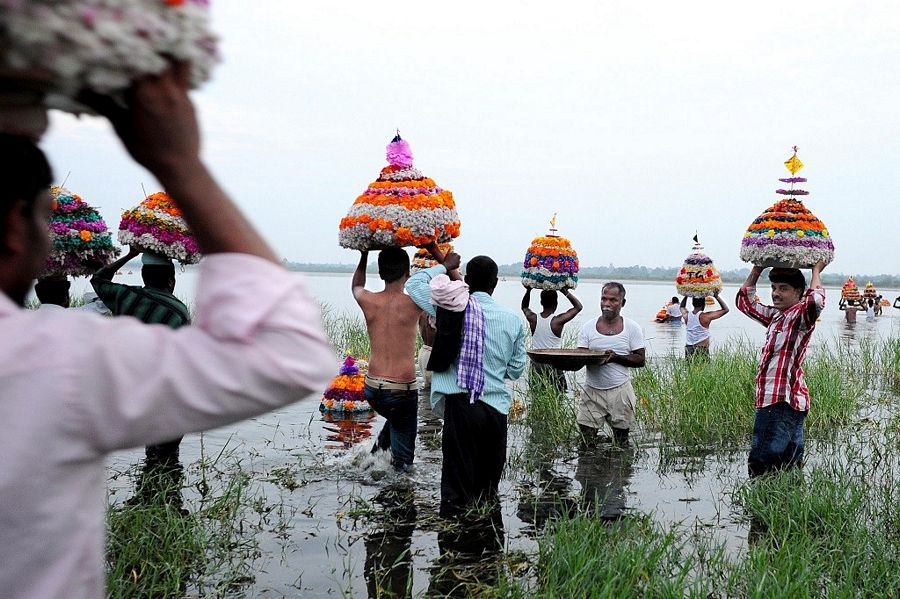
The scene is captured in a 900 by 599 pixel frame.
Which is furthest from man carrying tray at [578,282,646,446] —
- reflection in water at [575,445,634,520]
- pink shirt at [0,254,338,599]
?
pink shirt at [0,254,338,599]

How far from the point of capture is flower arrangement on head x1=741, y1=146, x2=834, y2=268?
6039mm

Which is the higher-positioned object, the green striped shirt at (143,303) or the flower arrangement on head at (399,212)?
the flower arrangement on head at (399,212)

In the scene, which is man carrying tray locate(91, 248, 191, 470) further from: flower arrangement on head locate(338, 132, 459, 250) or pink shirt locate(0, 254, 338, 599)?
pink shirt locate(0, 254, 338, 599)

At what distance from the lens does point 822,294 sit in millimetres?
5594

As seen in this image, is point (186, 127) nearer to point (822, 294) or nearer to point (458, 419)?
point (458, 419)

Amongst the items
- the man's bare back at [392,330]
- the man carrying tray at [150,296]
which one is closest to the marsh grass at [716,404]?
the man's bare back at [392,330]

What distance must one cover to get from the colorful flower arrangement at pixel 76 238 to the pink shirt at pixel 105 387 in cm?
587

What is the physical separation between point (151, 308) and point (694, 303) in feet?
38.7

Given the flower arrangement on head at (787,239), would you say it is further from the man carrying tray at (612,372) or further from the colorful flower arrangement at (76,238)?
the colorful flower arrangement at (76,238)

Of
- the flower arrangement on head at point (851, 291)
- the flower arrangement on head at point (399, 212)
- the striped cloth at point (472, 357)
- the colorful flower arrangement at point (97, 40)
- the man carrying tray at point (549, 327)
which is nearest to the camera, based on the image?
the colorful flower arrangement at point (97, 40)

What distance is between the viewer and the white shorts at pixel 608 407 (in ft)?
26.2

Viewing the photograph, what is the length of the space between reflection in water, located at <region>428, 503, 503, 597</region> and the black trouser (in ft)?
0.52

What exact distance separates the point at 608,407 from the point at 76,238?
5.24m

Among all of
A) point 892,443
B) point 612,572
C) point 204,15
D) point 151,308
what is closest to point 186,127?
point 204,15
